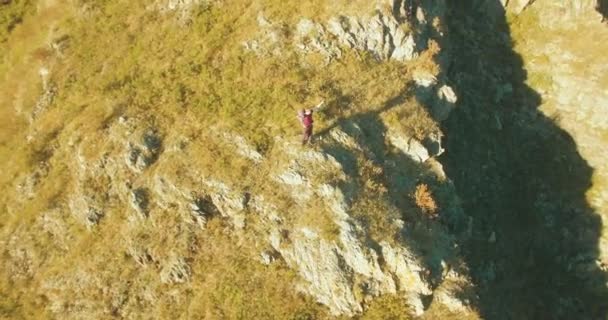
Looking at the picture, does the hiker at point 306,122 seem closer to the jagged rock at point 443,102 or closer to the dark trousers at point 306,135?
the dark trousers at point 306,135

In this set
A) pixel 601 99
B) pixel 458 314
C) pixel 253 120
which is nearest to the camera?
pixel 458 314

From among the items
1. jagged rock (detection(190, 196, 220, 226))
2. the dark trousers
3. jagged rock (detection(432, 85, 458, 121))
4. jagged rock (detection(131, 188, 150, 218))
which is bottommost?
jagged rock (detection(131, 188, 150, 218))

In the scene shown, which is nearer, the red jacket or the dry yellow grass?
the red jacket

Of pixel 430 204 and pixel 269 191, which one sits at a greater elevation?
pixel 430 204

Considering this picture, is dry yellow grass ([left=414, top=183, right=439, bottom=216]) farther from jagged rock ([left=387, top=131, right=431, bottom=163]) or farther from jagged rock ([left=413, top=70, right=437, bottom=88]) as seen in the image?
jagged rock ([left=413, top=70, right=437, bottom=88])

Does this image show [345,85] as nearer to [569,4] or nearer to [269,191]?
[269,191]

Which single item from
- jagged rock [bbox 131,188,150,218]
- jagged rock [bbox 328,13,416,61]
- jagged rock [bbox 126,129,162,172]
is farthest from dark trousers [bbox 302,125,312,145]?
jagged rock [bbox 131,188,150,218]

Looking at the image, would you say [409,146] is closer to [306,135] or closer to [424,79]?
[424,79]

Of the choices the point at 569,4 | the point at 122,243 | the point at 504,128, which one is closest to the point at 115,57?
the point at 122,243
